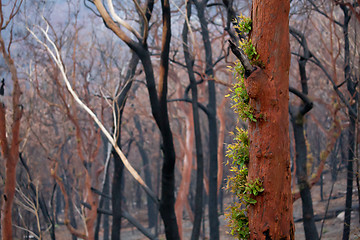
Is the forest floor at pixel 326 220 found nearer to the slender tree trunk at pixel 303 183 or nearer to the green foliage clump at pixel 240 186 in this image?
the slender tree trunk at pixel 303 183

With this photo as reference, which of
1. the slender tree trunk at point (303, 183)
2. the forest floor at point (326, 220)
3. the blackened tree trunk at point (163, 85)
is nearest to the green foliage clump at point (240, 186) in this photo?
the blackened tree trunk at point (163, 85)

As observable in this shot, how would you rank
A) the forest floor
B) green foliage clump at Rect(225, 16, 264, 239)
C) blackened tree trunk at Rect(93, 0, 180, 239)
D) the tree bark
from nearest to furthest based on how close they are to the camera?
A: green foliage clump at Rect(225, 16, 264, 239), blackened tree trunk at Rect(93, 0, 180, 239), the tree bark, the forest floor

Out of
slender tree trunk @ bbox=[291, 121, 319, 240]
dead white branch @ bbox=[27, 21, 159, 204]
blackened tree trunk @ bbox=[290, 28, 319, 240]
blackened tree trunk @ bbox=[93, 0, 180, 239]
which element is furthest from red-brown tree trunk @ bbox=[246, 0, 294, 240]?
slender tree trunk @ bbox=[291, 121, 319, 240]

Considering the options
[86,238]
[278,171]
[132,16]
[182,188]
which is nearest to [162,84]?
[278,171]

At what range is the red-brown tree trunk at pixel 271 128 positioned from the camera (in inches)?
98.3

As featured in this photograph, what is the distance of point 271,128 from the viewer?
2.54 meters

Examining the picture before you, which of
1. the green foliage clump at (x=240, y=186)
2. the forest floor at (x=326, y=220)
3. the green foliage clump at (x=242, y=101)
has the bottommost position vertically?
the forest floor at (x=326, y=220)

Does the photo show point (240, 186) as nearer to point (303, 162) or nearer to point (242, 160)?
point (242, 160)

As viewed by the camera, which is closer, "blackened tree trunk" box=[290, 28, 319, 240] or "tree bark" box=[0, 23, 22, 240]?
"blackened tree trunk" box=[290, 28, 319, 240]

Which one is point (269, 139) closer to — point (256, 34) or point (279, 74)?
point (279, 74)

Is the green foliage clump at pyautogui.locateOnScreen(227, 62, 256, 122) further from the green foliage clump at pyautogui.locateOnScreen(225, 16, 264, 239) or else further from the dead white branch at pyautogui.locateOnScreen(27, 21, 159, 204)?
the dead white branch at pyautogui.locateOnScreen(27, 21, 159, 204)

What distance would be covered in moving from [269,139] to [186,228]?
66.3ft

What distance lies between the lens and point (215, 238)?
36.0 ft

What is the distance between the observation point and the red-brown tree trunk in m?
2.50
